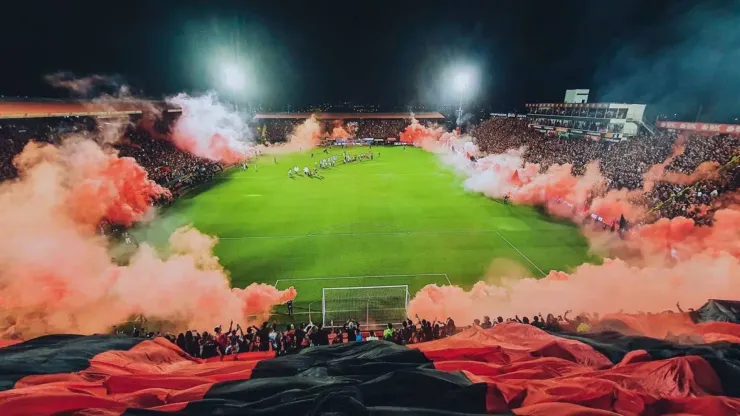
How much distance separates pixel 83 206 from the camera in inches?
873

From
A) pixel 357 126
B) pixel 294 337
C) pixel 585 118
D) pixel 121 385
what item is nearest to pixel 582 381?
pixel 121 385

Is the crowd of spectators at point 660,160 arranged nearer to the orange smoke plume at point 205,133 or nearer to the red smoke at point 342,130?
the orange smoke plume at point 205,133

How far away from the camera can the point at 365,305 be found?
50.4 feet

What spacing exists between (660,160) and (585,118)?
76.3 ft

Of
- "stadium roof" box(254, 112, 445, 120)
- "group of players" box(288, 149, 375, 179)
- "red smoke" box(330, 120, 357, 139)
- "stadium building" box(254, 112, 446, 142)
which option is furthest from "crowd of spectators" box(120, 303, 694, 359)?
"stadium roof" box(254, 112, 445, 120)

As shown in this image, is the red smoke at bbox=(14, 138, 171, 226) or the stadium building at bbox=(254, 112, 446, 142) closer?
the red smoke at bbox=(14, 138, 171, 226)

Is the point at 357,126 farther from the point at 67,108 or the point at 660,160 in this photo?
the point at 660,160

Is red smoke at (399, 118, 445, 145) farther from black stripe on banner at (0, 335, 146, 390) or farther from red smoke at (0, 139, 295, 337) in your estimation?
→ black stripe on banner at (0, 335, 146, 390)

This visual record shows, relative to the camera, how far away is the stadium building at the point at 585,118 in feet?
140

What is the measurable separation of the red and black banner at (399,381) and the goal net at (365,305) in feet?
22.8

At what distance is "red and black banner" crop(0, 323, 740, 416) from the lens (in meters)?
5.05

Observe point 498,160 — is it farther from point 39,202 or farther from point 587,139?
point 39,202

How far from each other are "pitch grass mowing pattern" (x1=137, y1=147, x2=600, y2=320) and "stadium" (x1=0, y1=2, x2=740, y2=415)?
181 millimetres

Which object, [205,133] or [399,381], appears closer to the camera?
[399,381]
